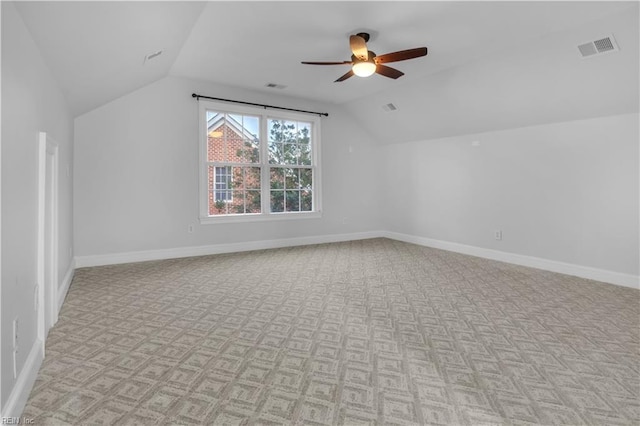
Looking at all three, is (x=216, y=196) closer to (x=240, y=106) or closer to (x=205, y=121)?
(x=205, y=121)

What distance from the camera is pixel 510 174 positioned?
201 inches

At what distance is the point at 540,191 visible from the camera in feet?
15.6

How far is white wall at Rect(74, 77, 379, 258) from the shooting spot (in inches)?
182

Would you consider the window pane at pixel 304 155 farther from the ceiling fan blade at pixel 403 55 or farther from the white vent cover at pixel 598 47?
the white vent cover at pixel 598 47

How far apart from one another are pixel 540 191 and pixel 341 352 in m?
4.10

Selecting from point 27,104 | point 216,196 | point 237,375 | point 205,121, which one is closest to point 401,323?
point 237,375

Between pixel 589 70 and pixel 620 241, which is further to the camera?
pixel 620 241

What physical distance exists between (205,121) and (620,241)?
603 cm

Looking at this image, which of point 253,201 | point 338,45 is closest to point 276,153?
point 253,201

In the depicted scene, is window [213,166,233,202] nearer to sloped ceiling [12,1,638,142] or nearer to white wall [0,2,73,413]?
sloped ceiling [12,1,638,142]

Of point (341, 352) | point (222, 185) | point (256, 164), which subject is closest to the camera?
point (341, 352)

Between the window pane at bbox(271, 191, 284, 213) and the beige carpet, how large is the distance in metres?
2.33

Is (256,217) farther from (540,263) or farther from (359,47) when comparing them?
(540,263)

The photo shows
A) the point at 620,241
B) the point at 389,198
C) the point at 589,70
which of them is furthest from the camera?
the point at 389,198
